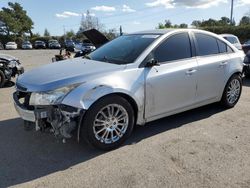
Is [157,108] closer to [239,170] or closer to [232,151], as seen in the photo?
[232,151]

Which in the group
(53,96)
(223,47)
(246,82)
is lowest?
(246,82)

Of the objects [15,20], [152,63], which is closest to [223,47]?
[152,63]

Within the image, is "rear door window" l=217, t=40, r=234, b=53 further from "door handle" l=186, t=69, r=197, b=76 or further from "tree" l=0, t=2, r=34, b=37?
"tree" l=0, t=2, r=34, b=37

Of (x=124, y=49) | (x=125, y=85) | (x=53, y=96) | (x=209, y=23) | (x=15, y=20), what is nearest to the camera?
(x=53, y=96)

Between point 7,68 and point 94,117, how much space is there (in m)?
6.63

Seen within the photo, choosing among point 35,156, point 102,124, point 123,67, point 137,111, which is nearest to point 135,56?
point 123,67

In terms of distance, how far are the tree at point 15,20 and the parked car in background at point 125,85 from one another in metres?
70.8

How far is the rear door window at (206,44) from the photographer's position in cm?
571

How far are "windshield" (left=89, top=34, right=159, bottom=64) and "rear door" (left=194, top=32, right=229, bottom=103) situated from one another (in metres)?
1.00

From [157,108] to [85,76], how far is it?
1297 mm

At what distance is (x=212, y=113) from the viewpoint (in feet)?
20.2

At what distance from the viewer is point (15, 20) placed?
73000mm

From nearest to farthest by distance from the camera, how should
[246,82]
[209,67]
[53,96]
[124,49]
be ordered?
[53,96]
[124,49]
[209,67]
[246,82]

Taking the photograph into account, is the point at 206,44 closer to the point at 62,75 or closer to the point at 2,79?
the point at 62,75
